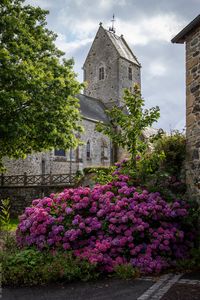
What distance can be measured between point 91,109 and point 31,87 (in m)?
24.0

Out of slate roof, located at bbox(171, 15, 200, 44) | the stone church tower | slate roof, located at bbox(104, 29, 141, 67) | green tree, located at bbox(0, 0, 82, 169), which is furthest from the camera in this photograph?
Result: slate roof, located at bbox(104, 29, 141, 67)

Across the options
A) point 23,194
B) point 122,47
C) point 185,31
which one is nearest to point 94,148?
point 23,194

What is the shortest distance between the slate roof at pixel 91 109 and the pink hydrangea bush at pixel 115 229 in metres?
26.4

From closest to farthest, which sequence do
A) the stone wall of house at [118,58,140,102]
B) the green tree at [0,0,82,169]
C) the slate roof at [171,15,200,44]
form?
the slate roof at [171,15,200,44] → the green tree at [0,0,82,169] → the stone wall of house at [118,58,140,102]

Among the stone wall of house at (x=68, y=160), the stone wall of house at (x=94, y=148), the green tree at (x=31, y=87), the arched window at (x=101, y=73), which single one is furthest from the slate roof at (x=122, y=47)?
the green tree at (x=31, y=87)

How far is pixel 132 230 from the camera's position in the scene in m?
7.23

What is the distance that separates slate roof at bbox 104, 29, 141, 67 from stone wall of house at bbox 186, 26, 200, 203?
123 ft

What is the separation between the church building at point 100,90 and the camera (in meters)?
32.4

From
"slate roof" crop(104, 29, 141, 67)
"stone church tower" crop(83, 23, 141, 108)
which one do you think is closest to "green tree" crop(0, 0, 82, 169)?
"stone church tower" crop(83, 23, 141, 108)

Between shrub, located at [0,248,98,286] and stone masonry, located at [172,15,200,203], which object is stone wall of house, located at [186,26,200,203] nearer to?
stone masonry, located at [172,15,200,203]

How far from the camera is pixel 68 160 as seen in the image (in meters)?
31.7

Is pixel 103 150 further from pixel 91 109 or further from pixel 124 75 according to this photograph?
pixel 124 75

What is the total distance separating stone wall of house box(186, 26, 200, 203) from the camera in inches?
315

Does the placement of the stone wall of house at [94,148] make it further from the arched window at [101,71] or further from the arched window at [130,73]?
the arched window at [130,73]
